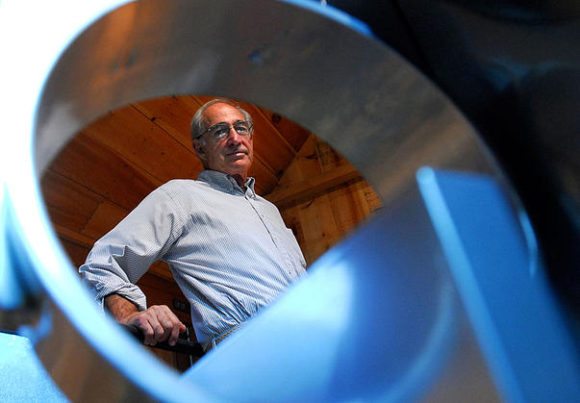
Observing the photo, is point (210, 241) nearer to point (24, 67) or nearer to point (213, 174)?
point (213, 174)

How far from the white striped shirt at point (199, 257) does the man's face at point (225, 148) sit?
0.67 feet

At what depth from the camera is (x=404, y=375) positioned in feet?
0.67

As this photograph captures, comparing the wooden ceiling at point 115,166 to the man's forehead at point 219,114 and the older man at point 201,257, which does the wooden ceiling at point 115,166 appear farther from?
the older man at point 201,257

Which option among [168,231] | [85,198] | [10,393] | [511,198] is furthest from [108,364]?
[85,198]

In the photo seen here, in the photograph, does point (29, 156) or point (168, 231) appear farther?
point (168, 231)

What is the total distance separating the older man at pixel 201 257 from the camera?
1038 mm

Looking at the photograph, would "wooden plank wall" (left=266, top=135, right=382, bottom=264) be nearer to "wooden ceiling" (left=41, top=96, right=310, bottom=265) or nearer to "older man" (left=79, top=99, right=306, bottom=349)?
"wooden ceiling" (left=41, top=96, right=310, bottom=265)

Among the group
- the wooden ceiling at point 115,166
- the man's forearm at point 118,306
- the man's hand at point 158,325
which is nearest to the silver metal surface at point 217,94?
the man's hand at point 158,325

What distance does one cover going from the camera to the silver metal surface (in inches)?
5.7

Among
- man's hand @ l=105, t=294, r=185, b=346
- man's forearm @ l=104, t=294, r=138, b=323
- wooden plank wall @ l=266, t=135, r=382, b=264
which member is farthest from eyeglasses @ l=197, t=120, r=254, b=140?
wooden plank wall @ l=266, t=135, r=382, b=264

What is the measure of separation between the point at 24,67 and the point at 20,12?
25 mm

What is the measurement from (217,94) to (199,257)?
2.91ft

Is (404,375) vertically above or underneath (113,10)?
underneath

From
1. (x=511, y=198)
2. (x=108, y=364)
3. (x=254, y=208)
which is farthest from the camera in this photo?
(x=254, y=208)
